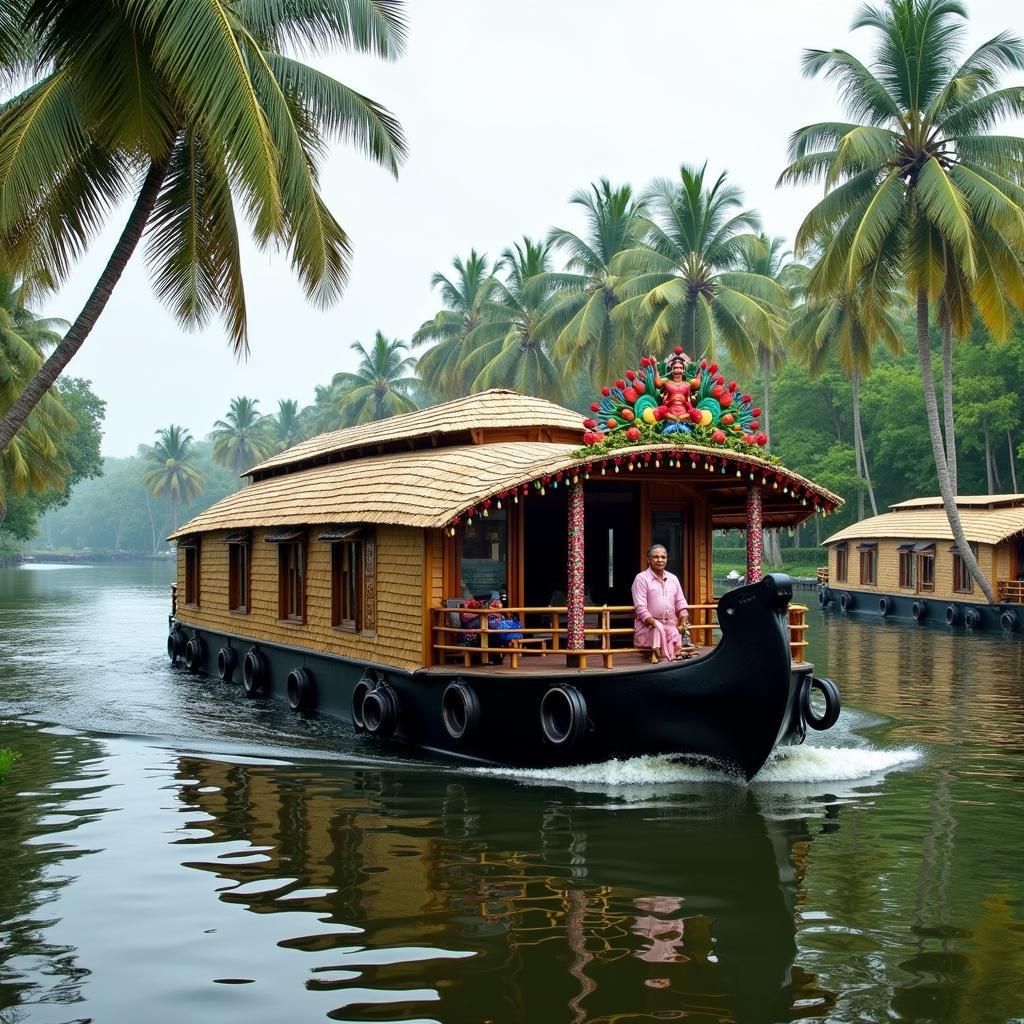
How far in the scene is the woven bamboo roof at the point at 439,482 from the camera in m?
10.7

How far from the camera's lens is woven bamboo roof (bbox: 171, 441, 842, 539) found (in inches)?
422

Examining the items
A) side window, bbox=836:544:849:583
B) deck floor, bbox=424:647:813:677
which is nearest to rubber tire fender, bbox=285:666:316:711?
deck floor, bbox=424:647:813:677

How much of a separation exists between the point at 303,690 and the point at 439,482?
4.04 m

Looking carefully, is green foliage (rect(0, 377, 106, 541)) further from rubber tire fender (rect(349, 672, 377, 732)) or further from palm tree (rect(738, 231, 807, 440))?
rubber tire fender (rect(349, 672, 377, 732))

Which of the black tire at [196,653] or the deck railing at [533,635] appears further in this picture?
the black tire at [196,653]

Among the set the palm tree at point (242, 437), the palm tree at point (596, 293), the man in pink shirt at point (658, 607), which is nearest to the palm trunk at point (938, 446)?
the palm tree at point (596, 293)

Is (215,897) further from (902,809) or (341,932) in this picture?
(902,809)

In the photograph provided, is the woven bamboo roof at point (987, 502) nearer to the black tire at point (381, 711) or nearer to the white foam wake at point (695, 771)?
the white foam wake at point (695, 771)

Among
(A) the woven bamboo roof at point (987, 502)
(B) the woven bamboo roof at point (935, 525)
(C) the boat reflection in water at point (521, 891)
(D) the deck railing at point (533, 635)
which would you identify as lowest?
(C) the boat reflection in water at point (521, 891)

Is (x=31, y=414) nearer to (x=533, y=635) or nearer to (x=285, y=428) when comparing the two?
(x=533, y=635)

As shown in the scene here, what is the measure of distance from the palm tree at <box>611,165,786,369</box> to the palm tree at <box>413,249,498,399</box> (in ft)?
39.0

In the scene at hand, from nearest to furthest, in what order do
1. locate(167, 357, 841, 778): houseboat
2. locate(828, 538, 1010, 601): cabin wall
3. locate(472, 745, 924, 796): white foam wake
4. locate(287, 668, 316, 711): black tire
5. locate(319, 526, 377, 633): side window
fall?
locate(167, 357, 841, 778): houseboat → locate(472, 745, 924, 796): white foam wake → locate(319, 526, 377, 633): side window → locate(287, 668, 316, 711): black tire → locate(828, 538, 1010, 601): cabin wall

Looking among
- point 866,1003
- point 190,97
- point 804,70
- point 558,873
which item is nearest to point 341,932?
point 558,873

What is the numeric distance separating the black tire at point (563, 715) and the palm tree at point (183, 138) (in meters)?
4.58
